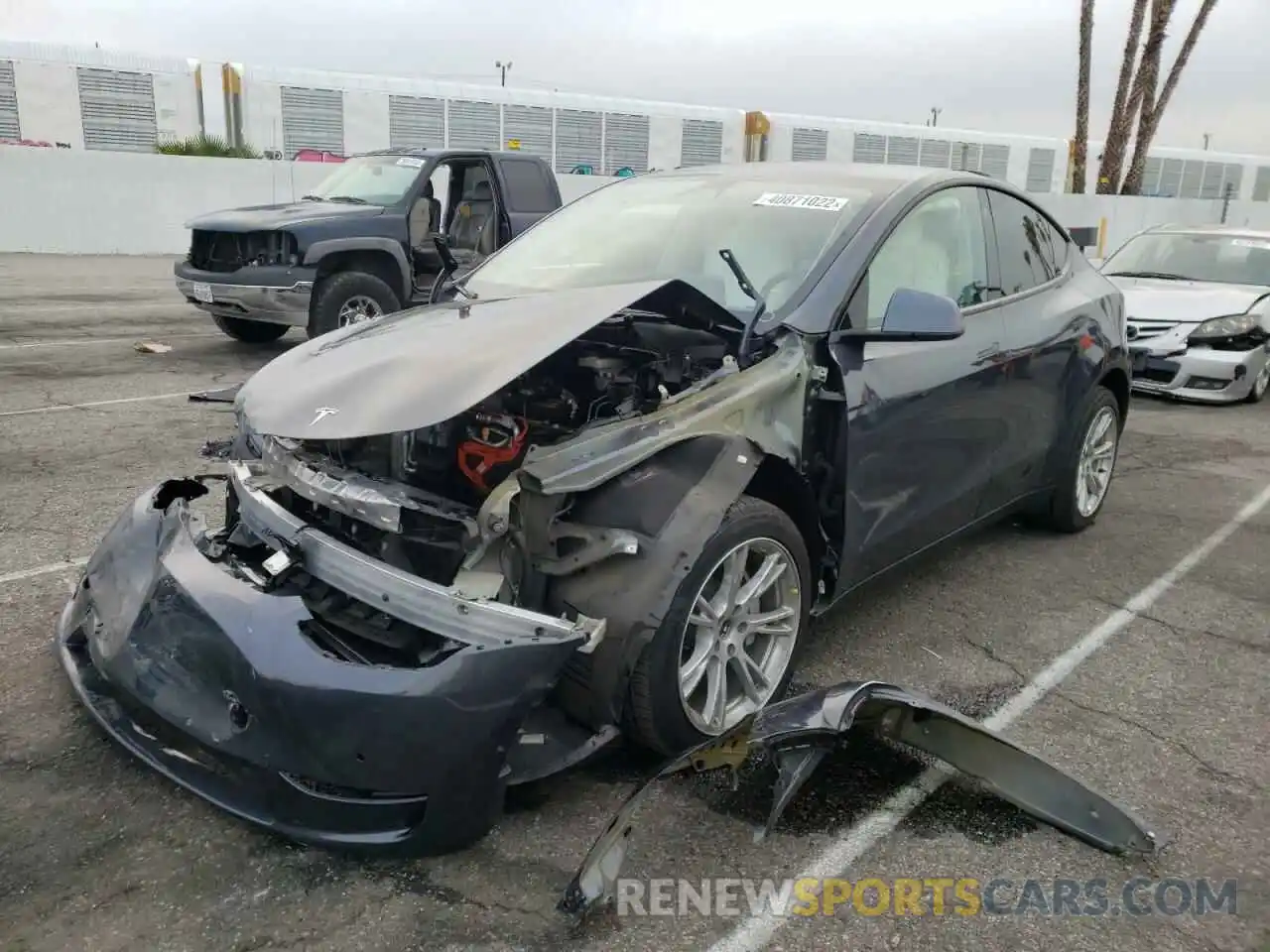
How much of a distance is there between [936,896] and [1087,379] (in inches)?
121

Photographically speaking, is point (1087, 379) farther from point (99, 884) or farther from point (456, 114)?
point (456, 114)

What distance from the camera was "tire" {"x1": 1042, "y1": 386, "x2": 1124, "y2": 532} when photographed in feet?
15.7

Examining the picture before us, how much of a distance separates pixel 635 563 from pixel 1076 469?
3121 mm

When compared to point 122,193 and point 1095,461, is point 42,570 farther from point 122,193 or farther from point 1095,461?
point 122,193

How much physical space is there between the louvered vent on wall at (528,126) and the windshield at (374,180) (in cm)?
1880

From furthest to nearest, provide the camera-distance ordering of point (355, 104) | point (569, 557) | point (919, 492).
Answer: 1. point (355, 104)
2. point (919, 492)
3. point (569, 557)

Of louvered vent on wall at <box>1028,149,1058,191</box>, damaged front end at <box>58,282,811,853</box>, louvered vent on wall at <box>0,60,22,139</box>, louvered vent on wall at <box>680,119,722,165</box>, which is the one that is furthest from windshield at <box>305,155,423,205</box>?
louvered vent on wall at <box>1028,149,1058,191</box>

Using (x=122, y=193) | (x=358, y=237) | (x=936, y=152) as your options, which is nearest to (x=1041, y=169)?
(x=936, y=152)

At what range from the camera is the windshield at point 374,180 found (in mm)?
9711

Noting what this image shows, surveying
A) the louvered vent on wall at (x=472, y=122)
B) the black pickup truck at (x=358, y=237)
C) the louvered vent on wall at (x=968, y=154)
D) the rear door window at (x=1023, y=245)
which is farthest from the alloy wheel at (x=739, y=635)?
the louvered vent on wall at (x=968, y=154)

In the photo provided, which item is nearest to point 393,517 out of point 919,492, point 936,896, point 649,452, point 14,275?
point 649,452

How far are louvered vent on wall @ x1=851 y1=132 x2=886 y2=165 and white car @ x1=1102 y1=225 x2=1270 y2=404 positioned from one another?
76.2ft

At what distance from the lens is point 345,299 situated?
909cm

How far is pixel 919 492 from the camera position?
362 centimetres
